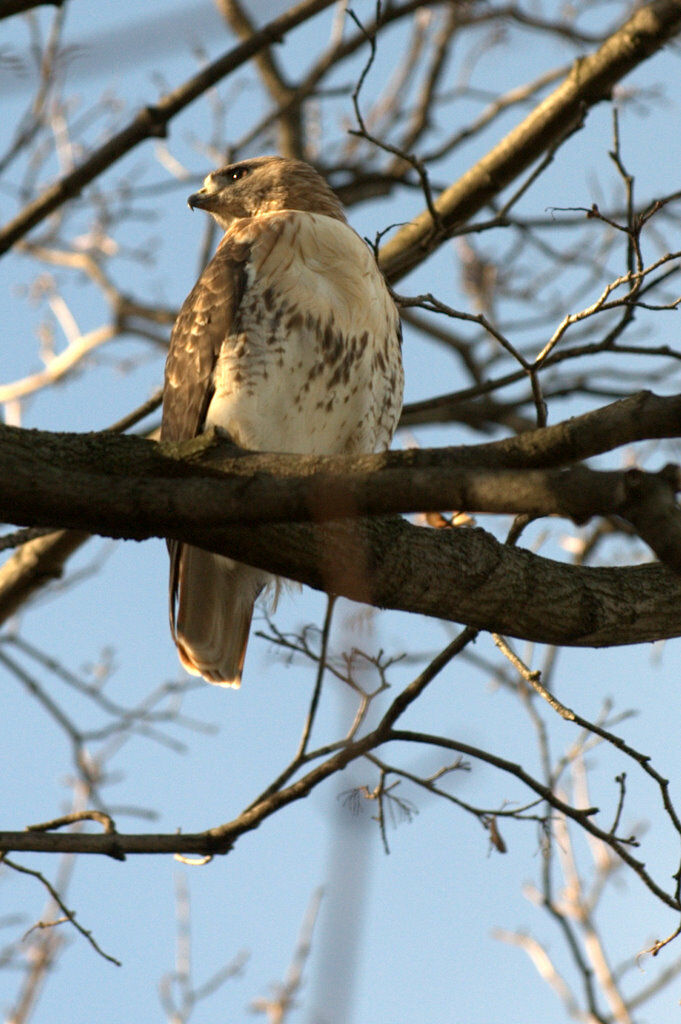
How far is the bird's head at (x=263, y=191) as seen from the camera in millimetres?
4770

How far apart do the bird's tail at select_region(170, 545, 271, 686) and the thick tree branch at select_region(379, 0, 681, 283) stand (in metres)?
1.54

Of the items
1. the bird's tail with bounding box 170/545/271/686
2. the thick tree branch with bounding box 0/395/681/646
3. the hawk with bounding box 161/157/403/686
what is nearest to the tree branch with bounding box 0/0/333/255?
the hawk with bounding box 161/157/403/686

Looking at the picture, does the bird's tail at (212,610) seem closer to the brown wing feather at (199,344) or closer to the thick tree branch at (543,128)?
the brown wing feather at (199,344)

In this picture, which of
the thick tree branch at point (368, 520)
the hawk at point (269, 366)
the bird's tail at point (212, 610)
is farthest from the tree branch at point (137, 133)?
the thick tree branch at point (368, 520)

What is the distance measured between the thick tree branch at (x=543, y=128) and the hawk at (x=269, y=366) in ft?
2.40

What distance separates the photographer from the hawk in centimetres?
388

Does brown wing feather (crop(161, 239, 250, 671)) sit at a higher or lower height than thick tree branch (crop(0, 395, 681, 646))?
higher

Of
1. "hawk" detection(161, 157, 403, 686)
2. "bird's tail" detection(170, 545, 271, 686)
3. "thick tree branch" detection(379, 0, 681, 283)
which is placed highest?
"thick tree branch" detection(379, 0, 681, 283)

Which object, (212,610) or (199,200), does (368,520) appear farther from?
(199,200)

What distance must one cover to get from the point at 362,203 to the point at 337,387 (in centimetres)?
354

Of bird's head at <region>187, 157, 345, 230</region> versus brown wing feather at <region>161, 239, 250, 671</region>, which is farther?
bird's head at <region>187, 157, 345, 230</region>

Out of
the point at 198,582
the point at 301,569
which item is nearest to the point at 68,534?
the point at 198,582

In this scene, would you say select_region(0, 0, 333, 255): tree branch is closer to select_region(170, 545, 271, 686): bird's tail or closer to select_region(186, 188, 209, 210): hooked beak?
select_region(186, 188, 209, 210): hooked beak

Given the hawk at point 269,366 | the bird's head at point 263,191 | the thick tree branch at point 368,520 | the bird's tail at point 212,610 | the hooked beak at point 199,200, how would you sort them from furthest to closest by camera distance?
the hooked beak at point 199,200
the bird's head at point 263,191
the bird's tail at point 212,610
the hawk at point 269,366
the thick tree branch at point 368,520
